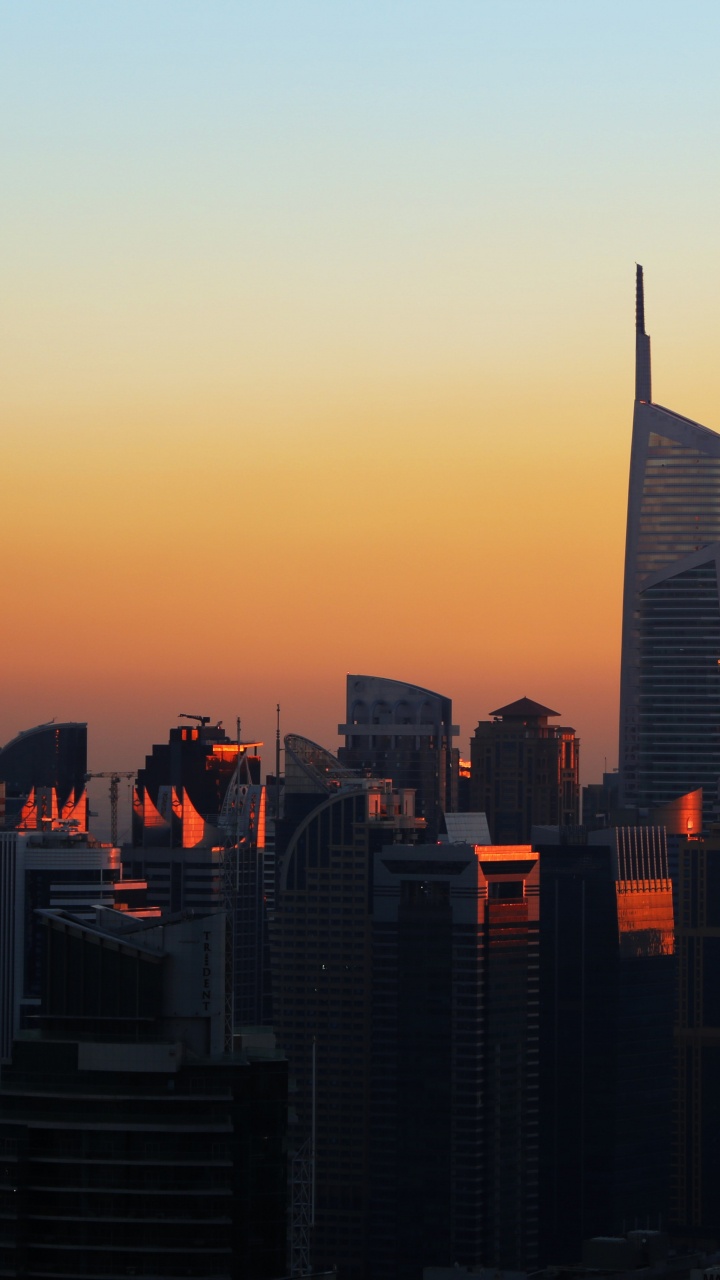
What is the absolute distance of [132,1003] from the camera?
121 metres

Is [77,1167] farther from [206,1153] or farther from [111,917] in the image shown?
[111,917]

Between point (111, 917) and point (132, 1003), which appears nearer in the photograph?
point (132, 1003)

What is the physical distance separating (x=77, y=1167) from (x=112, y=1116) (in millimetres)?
2605

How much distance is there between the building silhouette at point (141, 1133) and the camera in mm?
117938

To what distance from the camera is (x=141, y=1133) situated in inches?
4648

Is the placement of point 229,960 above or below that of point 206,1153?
above

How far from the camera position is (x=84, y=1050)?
119688mm

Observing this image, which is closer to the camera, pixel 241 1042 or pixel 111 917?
pixel 241 1042

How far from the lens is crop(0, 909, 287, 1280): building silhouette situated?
117938mm

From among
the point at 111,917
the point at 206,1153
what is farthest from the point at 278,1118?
the point at 111,917

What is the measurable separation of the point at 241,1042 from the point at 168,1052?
6.83 meters

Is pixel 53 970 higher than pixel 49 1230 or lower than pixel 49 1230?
higher

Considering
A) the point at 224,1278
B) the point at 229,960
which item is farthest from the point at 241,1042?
the point at 224,1278

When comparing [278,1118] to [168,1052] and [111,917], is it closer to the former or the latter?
[168,1052]
